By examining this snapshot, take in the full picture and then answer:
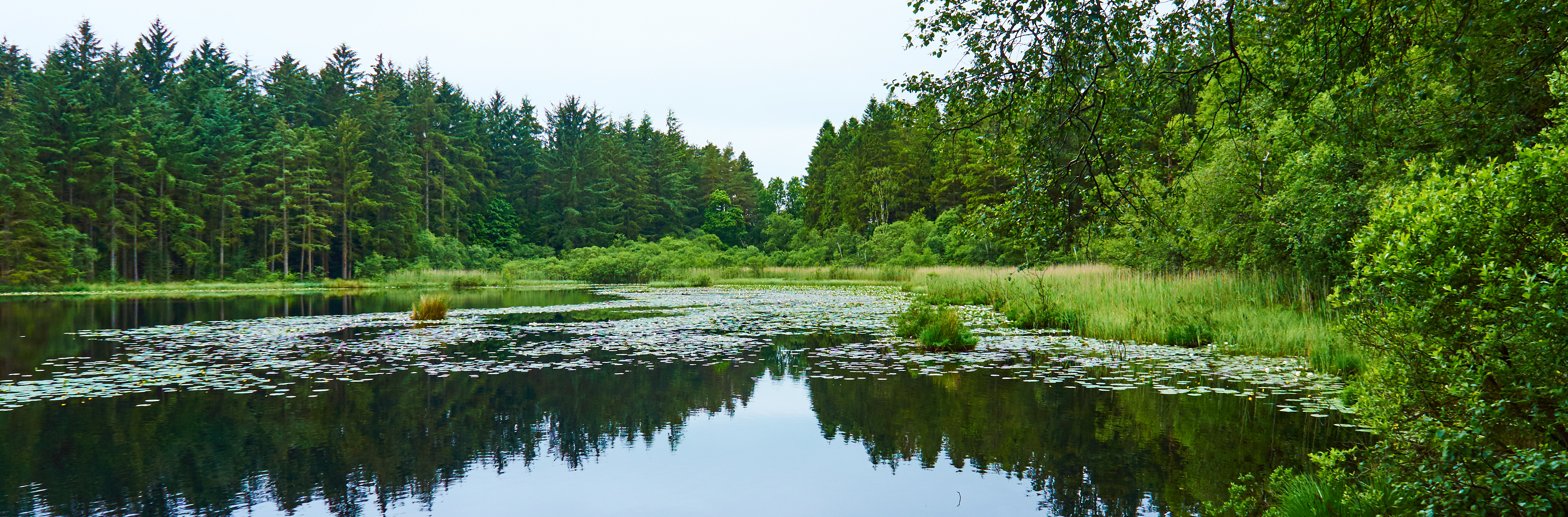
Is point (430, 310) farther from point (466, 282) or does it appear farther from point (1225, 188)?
point (466, 282)

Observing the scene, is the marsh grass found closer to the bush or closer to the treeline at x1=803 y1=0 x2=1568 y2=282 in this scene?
the treeline at x1=803 y1=0 x2=1568 y2=282

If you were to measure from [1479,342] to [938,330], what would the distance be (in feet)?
29.9

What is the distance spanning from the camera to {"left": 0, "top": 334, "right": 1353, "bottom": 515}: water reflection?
5.01 meters

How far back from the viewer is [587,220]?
63594 millimetres

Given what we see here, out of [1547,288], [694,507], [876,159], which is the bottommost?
[694,507]

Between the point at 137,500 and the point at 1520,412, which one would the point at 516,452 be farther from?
the point at 1520,412

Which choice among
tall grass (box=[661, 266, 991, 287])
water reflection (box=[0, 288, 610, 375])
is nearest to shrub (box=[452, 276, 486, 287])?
water reflection (box=[0, 288, 610, 375])

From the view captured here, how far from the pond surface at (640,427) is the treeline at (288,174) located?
106ft

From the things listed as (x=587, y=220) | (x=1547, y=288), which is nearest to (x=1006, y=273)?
(x=1547, y=288)

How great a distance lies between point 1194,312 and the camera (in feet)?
42.2

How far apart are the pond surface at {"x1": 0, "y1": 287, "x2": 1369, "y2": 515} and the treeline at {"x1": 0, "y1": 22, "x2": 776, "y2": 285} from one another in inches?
1278

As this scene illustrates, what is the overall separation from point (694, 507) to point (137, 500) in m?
3.51

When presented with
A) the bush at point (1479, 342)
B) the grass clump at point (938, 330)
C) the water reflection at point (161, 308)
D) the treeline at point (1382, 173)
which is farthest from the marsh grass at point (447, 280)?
the bush at point (1479, 342)

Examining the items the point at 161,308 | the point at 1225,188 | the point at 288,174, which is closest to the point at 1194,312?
the point at 1225,188
